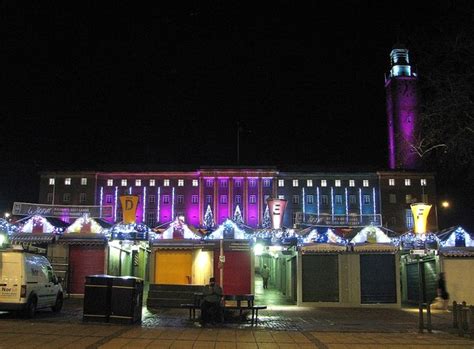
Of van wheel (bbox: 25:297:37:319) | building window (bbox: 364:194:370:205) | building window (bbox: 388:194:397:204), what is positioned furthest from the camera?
building window (bbox: 364:194:370:205)

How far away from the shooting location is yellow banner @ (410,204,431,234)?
90.1 ft

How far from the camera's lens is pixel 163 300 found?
20250mm

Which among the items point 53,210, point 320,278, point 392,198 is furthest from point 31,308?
point 392,198

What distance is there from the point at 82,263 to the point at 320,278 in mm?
11505

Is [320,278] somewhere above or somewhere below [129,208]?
below

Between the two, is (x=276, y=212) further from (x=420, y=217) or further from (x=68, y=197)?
(x=68, y=197)

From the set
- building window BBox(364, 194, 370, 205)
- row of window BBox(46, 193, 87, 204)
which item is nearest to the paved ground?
building window BBox(364, 194, 370, 205)

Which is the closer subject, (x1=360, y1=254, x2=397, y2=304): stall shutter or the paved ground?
the paved ground

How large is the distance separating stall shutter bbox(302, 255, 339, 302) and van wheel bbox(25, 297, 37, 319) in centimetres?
1266

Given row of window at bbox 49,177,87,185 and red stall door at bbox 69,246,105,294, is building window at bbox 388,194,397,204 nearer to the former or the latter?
row of window at bbox 49,177,87,185

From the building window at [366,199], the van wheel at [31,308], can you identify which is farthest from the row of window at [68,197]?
the van wheel at [31,308]

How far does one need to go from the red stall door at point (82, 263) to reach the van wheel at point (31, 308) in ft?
30.8

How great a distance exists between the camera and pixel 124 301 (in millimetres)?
17062

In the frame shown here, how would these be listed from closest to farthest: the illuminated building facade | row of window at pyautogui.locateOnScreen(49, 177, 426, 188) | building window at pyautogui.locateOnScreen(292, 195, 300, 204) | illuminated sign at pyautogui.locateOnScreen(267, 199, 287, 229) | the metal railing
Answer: the metal railing, illuminated sign at pyautogui.locateOnScreen(267, 199, 287, 229), the illuminated building facade, row of window at pyautogui.locateOnScreen(49, 177, 426, 188), building window at pyautogui.locateOnScreen(292, 195, 300, 204)
